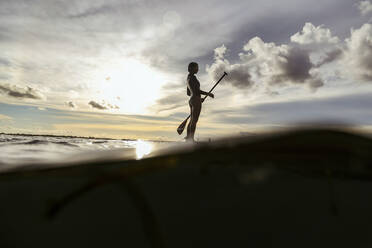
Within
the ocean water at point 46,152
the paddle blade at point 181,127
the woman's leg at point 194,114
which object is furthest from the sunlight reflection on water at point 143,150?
the paddle blade at point 181,127

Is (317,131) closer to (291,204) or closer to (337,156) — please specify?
(337,156)

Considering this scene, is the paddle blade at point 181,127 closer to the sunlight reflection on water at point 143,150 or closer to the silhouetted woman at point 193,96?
the silhouetted woman at point 193,96

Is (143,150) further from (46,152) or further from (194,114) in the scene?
(194,114)

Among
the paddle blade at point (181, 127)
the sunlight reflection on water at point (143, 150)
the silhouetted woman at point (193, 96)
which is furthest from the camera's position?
the paddle blade at point (181, 127)

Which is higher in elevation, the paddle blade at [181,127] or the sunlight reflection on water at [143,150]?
the paddle blade at [181,127]

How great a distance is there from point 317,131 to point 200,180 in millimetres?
1328

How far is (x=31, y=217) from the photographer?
131cm

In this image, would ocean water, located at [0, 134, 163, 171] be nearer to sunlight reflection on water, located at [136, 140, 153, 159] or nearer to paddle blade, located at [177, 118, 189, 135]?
sunlight reflection on water, located at [136, 140, 153, 159]

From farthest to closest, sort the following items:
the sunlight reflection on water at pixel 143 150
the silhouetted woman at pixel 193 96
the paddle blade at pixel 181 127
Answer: the paddle blade at pixel 181 127
the silhouetted woman at pixel 193 96
the sunlight reflection on water at pixel 143 150

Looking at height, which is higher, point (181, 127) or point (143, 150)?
point (181, 127)

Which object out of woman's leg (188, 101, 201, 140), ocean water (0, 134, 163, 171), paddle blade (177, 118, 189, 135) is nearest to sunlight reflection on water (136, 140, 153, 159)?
ocean water (0, 134, 163, 171)

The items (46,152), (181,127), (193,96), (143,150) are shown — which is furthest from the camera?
(181,127)

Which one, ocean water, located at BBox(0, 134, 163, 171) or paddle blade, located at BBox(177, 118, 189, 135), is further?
paddle blade, located at BBox(177, 118, 189, 135)

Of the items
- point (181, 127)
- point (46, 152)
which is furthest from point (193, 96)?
point (46, 152)
